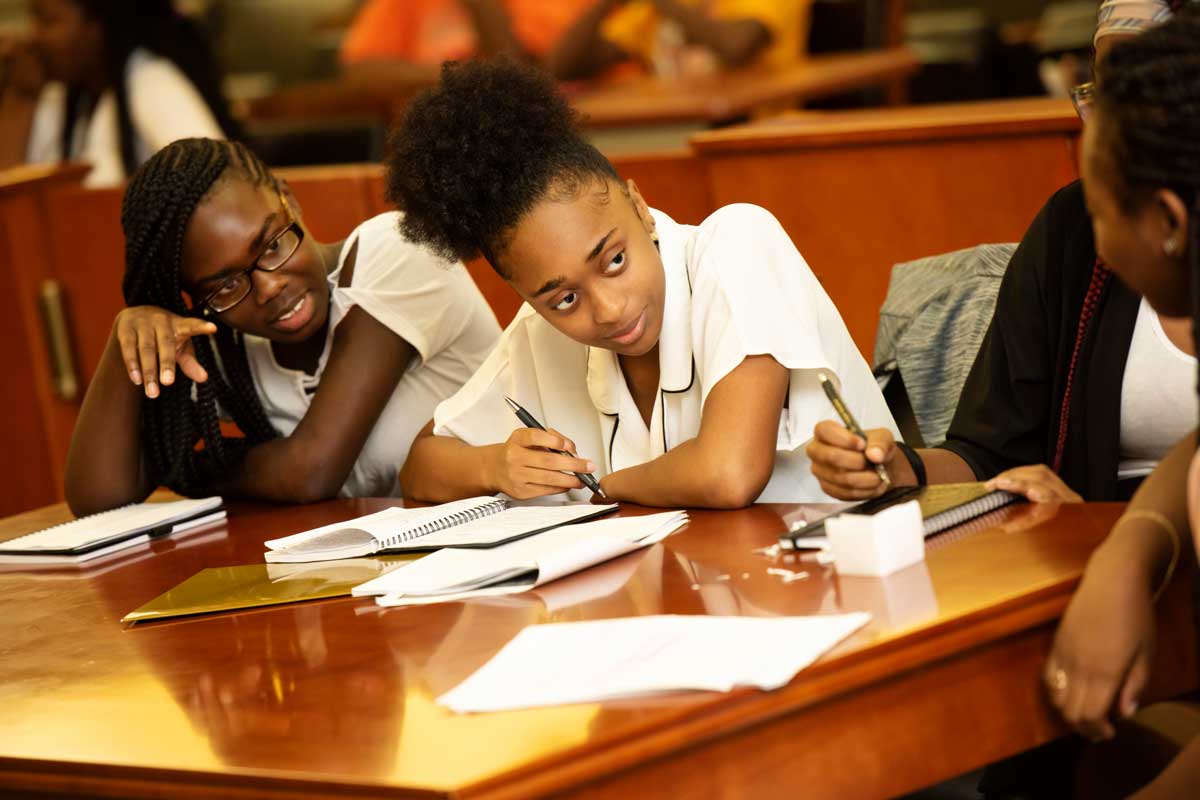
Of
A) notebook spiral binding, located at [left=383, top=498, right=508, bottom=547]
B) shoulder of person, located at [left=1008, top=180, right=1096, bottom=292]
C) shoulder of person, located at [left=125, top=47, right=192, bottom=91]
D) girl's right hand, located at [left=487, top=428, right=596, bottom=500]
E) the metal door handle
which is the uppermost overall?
shoulder of person, located at [left=125, top=47, right=192, bottom=91]

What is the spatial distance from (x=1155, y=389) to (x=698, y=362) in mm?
572

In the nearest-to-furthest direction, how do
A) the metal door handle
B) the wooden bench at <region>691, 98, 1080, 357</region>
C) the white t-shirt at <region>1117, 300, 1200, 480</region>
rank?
the white t-shirt at <region>1117, 300, 1200, 480</region> < the wooden bench at <region>691, 98, 1080, 357</region> < the metal door handle

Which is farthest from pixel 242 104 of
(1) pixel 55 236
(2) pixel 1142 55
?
(2) pixel 1142 55

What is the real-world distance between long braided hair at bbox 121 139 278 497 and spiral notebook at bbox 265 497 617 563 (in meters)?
0.55

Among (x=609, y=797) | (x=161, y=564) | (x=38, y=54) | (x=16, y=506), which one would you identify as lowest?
(x=16, y=506)

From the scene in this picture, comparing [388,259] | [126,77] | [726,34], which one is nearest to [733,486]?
[388,259]

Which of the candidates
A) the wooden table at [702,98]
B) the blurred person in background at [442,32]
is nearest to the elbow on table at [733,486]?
the wooden table at [702,98]

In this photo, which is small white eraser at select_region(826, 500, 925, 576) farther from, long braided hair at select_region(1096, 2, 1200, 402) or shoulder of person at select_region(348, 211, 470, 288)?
shoulder of person at select_region(348, 211, 470, 288)

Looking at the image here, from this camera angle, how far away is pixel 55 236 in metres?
4.35

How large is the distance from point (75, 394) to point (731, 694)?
11.6ft

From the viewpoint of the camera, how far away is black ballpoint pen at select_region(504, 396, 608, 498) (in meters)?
2.02

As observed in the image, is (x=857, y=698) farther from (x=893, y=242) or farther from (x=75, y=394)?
(x=75, y=394)

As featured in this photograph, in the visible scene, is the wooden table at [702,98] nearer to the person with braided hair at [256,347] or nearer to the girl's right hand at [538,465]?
the person with braided hair at [256,347]

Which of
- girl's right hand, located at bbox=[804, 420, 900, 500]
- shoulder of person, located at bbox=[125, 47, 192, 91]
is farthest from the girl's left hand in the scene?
shoulder of person, located at bbox=[125, 47, 192, 91]
